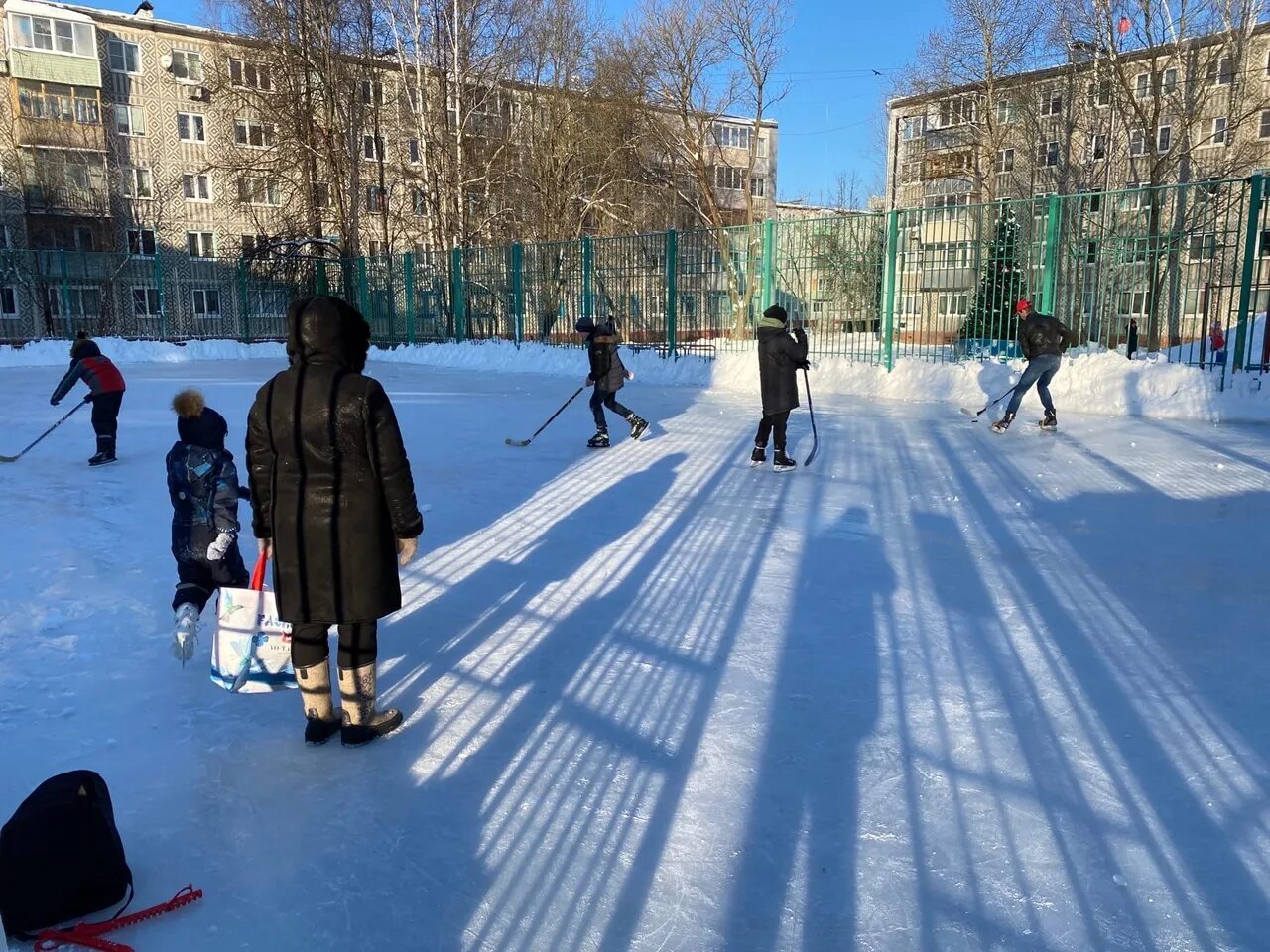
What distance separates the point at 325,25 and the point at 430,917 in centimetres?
2958

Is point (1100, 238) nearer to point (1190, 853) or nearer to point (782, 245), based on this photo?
point (782, 245)

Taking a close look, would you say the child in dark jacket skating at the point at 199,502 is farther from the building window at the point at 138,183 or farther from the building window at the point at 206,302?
the building window at the point at 138,183

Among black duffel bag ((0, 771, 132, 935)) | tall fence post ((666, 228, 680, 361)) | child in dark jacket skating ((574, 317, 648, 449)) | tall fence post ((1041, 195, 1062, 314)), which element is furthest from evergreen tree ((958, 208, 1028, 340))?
black duffel bag ((0, 771, 132, 935))

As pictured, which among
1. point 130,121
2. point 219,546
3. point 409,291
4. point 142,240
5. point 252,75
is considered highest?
point 252,75

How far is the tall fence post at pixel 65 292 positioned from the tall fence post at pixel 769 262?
20124 mm

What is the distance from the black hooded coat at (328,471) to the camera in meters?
2.78

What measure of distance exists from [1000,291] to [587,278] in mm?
8506

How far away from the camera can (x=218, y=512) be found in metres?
3.76

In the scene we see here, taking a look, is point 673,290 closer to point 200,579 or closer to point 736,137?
point 200,579

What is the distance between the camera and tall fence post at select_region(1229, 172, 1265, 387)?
1061cm

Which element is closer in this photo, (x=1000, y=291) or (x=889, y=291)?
(x=1000, y=291)

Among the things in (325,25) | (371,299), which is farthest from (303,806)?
(325,25)

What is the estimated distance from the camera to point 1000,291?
551 inches

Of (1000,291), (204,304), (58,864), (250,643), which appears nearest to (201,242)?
(204,304)
